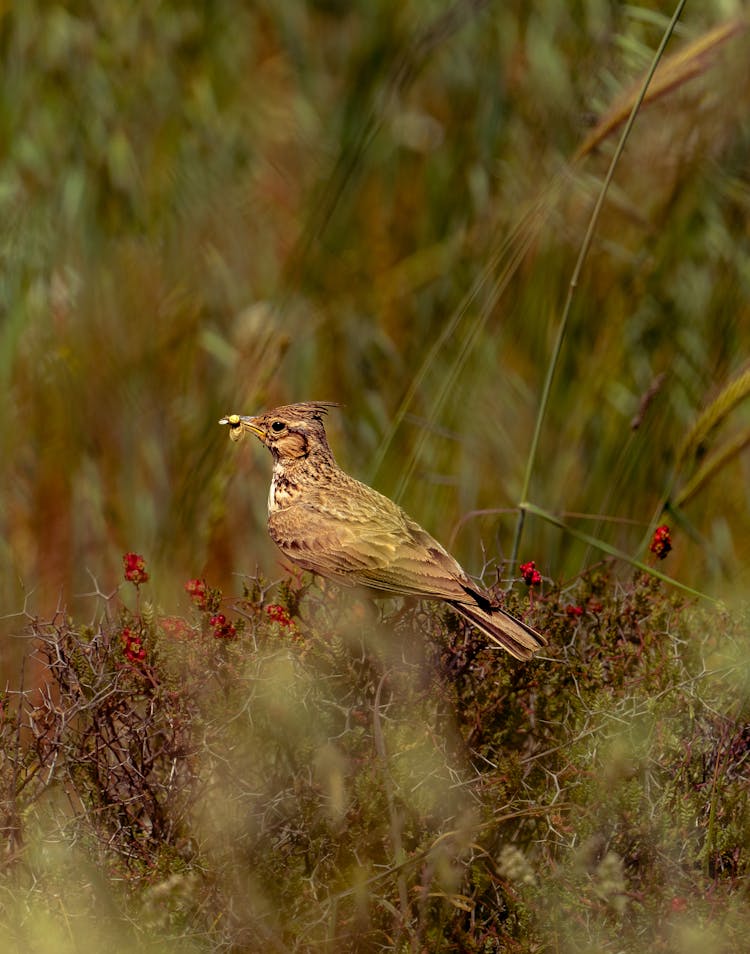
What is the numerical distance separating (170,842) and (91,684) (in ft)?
0.67

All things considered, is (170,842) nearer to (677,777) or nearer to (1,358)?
(677,777)

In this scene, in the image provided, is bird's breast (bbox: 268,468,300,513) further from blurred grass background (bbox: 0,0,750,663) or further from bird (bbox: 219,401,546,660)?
blurred grass background (bbox: 0,0,750,663)

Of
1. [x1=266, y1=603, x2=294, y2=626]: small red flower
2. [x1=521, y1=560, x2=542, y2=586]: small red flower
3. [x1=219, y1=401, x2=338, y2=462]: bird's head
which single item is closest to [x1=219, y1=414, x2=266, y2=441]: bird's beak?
[x1=219, y1=401, x2=338, y2=462]: bird's head

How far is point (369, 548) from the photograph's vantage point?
1.68 meters

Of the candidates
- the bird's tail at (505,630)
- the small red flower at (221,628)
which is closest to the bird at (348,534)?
the bird's tail at (505,630)

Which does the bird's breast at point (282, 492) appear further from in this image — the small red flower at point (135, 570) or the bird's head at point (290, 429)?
the small red flower at point (135, 570)

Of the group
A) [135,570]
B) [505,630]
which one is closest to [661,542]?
[505,630]

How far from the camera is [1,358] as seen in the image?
2834 mm

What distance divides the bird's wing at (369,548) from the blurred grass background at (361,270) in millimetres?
161

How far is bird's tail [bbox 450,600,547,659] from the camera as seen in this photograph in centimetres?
157

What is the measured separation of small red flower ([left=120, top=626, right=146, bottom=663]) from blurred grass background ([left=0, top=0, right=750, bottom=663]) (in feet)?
0.66

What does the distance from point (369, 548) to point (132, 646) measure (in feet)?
1.01

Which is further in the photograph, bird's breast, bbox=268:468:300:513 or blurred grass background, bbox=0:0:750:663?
blurred grass background, bbox=0:0:750:663

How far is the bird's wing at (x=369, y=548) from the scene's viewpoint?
1604 mm
